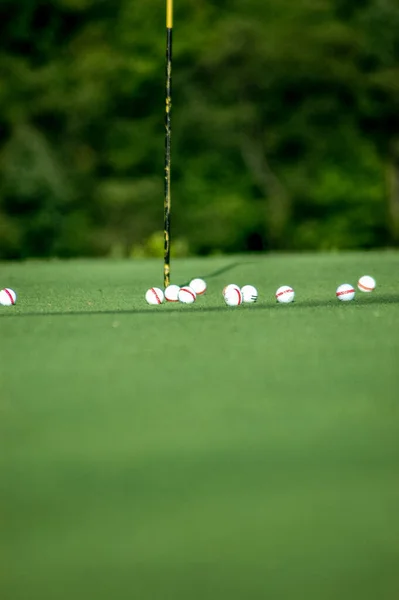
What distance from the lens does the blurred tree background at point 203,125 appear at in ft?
96.9

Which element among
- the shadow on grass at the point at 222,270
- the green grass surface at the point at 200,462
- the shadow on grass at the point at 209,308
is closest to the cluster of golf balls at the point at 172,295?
the shadow on grass at the point at 209,308

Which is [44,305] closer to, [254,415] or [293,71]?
[254,415]

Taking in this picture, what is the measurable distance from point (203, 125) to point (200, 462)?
27913mm

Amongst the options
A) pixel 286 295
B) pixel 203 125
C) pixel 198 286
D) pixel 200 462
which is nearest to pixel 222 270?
pixel 198 286

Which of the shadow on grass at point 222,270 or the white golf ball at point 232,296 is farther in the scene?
the shadow on grass at point 222,270

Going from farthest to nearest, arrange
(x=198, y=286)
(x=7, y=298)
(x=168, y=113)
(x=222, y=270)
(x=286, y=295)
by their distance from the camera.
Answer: (x=222, y=270)
(x=168, y=113)
(x=198, y=286)
(x=7, y=298)
(x=286, y=295)

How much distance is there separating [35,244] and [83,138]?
3706 mm

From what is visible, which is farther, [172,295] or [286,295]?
[172,295]

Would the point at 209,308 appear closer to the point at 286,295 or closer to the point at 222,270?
the point at 286,295

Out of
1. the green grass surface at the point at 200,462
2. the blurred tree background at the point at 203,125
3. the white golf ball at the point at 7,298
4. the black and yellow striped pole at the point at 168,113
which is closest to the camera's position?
the green grass surface at the point at 200,462

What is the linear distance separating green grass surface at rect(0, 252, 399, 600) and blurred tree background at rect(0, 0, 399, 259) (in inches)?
945

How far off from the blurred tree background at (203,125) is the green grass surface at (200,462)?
24.0m

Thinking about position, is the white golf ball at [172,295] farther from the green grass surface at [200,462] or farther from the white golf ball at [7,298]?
the green grass surface at [200,462]

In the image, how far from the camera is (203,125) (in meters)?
30.4
